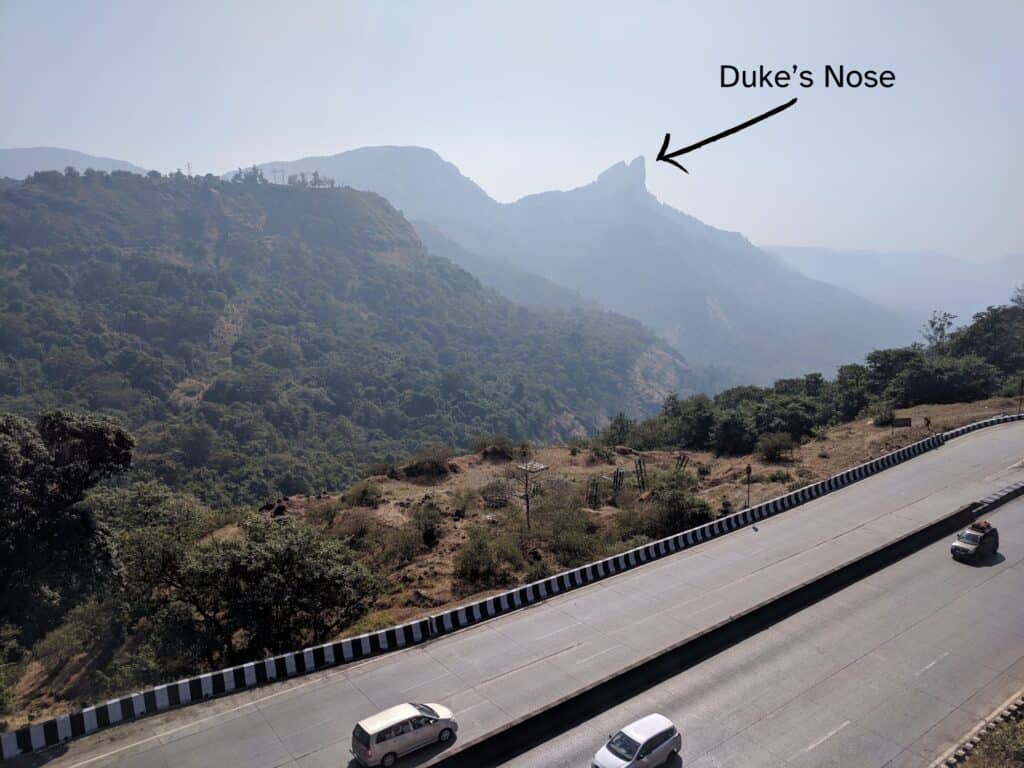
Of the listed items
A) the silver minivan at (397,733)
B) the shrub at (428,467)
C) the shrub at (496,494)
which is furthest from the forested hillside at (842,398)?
the silver minivan at (397,733)

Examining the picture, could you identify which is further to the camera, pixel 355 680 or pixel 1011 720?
pixel 355 680

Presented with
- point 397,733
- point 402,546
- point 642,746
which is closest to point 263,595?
point 397,733

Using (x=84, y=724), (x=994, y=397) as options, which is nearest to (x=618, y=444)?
(x=994, y=397)

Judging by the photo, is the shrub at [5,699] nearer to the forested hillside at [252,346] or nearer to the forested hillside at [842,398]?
the forested hillside at [842,398]

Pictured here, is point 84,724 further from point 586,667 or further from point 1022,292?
point 1022,292

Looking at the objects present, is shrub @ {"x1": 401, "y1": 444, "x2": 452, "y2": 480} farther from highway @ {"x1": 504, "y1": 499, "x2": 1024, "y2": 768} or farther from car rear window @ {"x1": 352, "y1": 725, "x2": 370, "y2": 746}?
car rear window @ {"x1": 352, "y1": 725, "x2": 370, "y2": 746}
